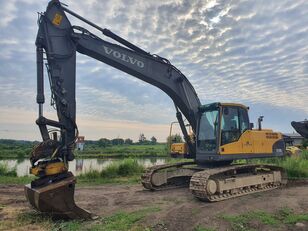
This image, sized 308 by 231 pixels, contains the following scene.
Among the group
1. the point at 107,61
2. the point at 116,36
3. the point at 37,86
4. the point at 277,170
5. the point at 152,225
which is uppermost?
the point at 116,36

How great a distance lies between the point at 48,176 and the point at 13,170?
36.3ft

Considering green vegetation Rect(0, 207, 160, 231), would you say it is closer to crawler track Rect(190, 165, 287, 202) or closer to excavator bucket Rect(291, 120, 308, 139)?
crawler track Rect(190, 165, 287, 202)

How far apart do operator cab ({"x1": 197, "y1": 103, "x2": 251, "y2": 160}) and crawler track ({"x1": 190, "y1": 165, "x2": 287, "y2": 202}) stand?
0.76 metres

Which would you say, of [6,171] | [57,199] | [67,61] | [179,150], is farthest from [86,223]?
[6,171]

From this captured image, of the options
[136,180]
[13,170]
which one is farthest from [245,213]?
[13,170]

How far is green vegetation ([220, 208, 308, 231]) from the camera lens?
22.7 feet

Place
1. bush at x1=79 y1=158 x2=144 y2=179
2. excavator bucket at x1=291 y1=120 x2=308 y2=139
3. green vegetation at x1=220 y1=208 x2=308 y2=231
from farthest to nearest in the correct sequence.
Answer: bush at x1=79 y1=158 x2=144 y2=179 < excavator bucket at x1=291 y1=120 x2=308 y2=139 < green vegetation at x1=220 y1=208 x2=308 y2=231

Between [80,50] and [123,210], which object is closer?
[123,210]

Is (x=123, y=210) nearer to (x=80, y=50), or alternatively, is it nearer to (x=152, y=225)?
(x=152, y=225)

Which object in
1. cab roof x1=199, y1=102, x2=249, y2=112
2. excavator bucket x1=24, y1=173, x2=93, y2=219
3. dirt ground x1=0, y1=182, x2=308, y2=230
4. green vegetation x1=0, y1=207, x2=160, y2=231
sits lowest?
green vegetation x1=0, y1=207, x2=160, y2=231

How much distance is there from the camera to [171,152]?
12.1 meters

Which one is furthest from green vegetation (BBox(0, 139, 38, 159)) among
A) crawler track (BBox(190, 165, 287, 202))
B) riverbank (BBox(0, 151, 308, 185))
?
crawler track (BBox(190, 165, 287, 202))

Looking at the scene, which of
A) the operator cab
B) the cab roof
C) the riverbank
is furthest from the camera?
the riverbank

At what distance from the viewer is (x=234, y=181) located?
1016 centimetres
